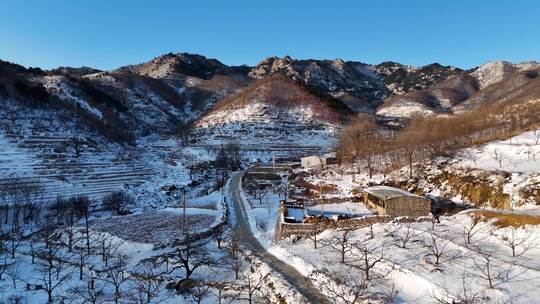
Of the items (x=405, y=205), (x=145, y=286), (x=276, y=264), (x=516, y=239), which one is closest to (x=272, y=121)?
(x=405, y=205)

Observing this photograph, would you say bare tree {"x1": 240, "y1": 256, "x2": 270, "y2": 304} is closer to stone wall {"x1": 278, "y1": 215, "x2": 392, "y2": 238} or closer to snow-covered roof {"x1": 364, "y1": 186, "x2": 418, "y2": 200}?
stone wall {"x1": 278, "y1": 215, "x2": 392, "y2": 238}

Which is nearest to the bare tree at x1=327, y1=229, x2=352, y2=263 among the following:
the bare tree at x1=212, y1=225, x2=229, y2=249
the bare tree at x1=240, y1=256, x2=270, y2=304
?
the bare tree at x1=240, y1=256, x2=270, y2=304

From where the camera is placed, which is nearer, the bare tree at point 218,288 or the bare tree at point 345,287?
the bare tree at point 345,287

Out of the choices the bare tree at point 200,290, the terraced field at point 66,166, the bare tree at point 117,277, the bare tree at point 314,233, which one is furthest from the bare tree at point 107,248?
the terraced field at point 66,166

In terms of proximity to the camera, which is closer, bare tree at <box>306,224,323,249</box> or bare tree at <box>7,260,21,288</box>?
bare tree at <box>7,260,21,288</box>

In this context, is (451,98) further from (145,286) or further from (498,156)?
(145,286)

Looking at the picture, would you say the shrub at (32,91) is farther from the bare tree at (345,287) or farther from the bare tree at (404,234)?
the bare tree at (345,287)

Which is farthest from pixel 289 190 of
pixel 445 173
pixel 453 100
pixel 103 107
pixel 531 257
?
pixel 453 100
